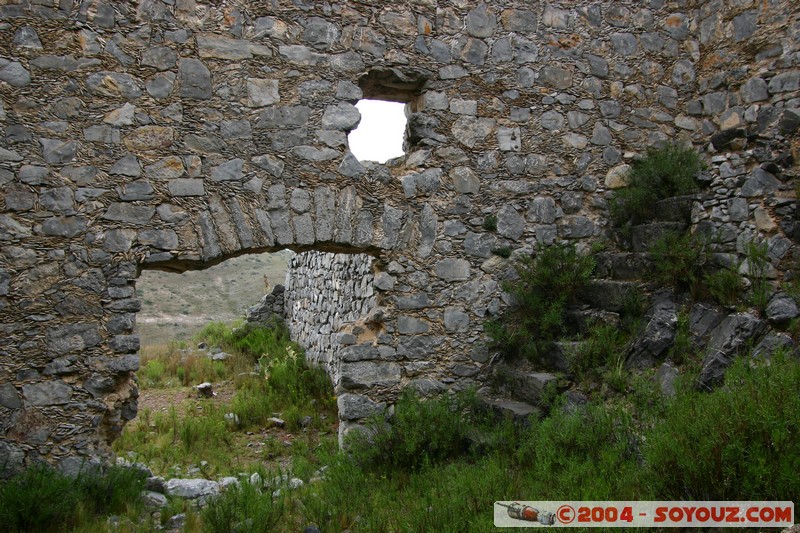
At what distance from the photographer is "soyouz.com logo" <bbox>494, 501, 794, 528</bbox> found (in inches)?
102

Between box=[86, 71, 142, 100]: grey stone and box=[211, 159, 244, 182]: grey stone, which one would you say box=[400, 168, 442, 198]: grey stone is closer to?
box=[211, 159, 244, 182]: grey stone

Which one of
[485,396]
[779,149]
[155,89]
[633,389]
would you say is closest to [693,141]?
[779,149]

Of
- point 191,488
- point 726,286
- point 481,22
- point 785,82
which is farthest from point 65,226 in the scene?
point 785,82

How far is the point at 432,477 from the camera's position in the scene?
4.12m

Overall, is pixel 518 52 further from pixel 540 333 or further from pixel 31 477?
pixel 31 477

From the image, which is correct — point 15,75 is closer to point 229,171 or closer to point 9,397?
point 229,171

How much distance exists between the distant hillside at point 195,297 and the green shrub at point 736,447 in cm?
1389

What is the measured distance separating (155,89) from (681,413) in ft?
13.7

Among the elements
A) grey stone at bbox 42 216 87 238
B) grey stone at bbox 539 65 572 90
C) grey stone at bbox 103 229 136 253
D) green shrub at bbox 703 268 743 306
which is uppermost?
grey stone at bbox 539 65 572 90

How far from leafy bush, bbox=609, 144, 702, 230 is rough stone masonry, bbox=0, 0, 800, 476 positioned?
0.19 meters

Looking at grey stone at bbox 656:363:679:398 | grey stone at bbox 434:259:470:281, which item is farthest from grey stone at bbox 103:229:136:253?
grey stone at bbox 656:363:679:398

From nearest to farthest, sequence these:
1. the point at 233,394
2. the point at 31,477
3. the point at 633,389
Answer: the point at 31,477, the point at 633,389, the point at 233,394

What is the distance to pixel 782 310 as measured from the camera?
13.8ft

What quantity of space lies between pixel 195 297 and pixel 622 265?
1602 centimetres
